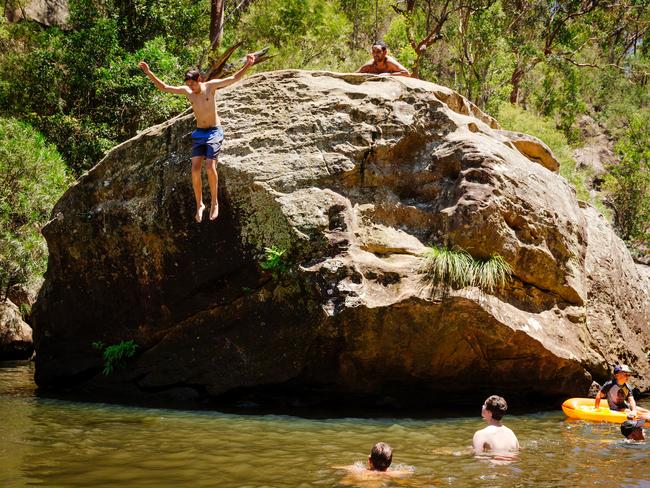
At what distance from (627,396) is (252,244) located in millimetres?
5725

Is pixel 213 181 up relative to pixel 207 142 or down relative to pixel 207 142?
down

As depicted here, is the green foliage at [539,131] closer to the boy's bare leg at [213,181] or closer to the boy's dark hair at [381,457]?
the boy's bare leg at [213,181]

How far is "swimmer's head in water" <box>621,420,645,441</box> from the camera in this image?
25.3 ft

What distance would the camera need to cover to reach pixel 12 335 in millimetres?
16234

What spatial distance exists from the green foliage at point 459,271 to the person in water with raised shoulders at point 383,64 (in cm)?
377

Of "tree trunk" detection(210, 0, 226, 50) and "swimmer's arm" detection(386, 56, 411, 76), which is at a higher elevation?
"tree trunk" detection(210, 0, 226, 50)

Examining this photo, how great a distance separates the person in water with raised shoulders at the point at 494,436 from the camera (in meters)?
6.98

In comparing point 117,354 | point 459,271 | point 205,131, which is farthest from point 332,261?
point 117,354

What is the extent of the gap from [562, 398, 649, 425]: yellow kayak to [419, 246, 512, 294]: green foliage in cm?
190

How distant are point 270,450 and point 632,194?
903 inches

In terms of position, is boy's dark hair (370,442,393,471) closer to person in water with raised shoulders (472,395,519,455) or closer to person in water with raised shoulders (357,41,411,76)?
person in water with raised shoulders (472,395,519,455)

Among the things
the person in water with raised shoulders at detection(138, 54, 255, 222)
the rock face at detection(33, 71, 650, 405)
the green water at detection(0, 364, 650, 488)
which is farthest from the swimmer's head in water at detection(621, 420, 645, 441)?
the person in water with raised shoulders at detection(138, 54, 255, 222)

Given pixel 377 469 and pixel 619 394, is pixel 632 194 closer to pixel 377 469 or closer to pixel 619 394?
→ pixel 619 394

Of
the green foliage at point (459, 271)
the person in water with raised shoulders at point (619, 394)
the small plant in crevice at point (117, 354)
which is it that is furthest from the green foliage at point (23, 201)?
the person in water with raised shoulders at point (619, 394)
